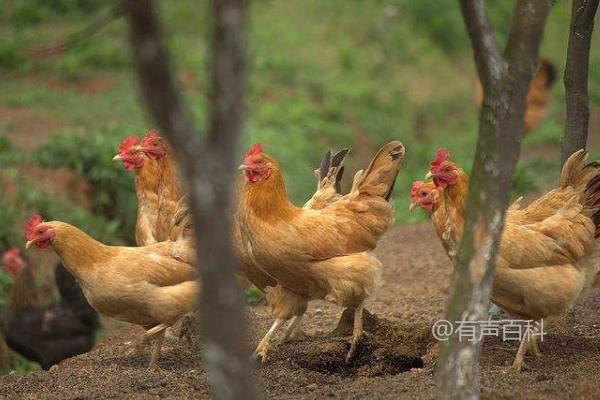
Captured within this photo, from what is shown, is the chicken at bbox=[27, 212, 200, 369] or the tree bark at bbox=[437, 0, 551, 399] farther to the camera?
the chicken at bbox=[27, 212, 200, 369]

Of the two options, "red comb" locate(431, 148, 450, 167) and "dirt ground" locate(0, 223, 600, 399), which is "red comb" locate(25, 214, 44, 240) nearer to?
"dirt ground" locate(0, 223, 600, 399)

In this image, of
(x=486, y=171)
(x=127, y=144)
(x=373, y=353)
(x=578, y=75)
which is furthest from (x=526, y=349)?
(x=127, y=144)

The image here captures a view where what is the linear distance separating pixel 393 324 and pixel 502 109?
2995 millimetres

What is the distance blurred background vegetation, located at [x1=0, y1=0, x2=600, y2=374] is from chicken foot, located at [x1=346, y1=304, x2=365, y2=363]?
209 inches

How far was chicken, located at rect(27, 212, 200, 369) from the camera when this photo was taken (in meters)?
6.85

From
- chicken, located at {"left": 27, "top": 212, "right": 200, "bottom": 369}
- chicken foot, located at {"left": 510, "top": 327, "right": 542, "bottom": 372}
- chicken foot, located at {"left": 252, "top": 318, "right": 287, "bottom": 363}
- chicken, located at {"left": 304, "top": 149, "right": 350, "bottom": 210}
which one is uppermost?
chicken, located at {"left": 304, "top": 149, "right": 350, "bottom": 210}

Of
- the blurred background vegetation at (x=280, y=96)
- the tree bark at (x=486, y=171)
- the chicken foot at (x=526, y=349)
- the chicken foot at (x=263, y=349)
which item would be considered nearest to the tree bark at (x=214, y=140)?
the tree bark at (x=486, y=171)

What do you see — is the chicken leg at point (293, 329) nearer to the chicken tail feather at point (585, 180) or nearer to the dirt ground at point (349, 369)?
the dirt ground at point (349, 369)

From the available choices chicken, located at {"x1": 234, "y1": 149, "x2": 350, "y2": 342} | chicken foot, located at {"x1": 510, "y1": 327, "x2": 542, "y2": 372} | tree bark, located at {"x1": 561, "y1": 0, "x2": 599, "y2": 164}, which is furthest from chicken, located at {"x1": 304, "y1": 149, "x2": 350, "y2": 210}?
chicken foot, located at {"x1": 510, "y1": 327, "x2": 542, "y2": 372}

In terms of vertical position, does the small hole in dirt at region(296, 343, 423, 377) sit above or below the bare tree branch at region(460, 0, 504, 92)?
below

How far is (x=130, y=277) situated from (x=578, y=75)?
10.8 feet

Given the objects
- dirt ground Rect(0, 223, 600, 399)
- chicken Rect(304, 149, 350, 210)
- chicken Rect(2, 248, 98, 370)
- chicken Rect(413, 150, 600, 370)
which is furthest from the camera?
chicken Rect(2, 248, 98, 370)

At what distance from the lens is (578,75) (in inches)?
272

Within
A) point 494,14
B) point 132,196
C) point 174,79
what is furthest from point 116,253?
point 494,14
